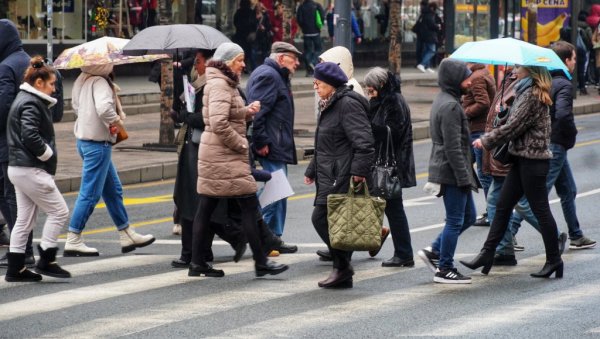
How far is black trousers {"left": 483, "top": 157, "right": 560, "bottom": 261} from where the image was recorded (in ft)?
34.2

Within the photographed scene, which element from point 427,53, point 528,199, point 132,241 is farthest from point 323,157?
point 427,53

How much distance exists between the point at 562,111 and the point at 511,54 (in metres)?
1.36

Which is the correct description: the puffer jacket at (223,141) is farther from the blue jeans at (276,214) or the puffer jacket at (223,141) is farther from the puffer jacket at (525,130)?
the puffer jacket at (525,130)

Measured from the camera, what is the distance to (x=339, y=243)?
9797mm

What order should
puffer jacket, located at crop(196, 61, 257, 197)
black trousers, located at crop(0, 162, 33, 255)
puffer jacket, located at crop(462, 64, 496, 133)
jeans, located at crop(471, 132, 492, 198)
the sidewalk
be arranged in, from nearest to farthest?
puffer jacket, located at crop(196, 61, 257, 197), black trousers, located at crop(0, 162, 33, 255), jeans, located at crop(471, 132, 492, 198), puffer jacket, located at crop(462, 64, 496, 133), the sidewalk

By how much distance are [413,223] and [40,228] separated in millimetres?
3507

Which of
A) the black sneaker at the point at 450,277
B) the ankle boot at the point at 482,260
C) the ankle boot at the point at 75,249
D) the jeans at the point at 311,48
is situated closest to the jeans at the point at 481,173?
the ankle boot at the point at 482,260

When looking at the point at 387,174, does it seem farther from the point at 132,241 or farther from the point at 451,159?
the point at 132,241

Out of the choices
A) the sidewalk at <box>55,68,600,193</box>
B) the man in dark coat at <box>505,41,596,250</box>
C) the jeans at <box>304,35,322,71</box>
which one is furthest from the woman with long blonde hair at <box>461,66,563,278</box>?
the jeans at <box>304,35,322,71</box>

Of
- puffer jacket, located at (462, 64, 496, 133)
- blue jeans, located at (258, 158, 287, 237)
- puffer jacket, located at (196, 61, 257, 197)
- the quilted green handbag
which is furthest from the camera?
puffer jacket, located at (462, 64, 496, 133)

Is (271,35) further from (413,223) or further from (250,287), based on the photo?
(250,287)

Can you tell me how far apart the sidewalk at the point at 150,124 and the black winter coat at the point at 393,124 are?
612cm

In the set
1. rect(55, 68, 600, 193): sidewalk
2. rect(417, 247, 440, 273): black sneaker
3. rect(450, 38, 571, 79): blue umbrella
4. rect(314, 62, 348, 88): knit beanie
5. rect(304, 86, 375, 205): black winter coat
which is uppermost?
rect(450, 38, 571, 79): blue umbrella

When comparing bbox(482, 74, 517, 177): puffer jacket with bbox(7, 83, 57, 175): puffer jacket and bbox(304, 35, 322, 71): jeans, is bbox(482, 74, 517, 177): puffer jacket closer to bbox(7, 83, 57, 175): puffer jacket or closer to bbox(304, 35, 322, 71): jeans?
bbox(7, 83, 57, 175): puffer jacket
